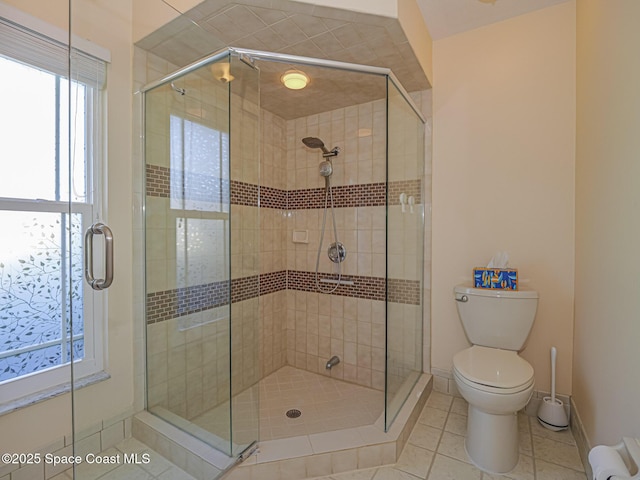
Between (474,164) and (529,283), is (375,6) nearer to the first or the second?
(474,164)

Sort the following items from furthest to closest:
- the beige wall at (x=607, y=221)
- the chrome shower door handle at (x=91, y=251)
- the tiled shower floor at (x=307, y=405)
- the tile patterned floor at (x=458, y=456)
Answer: the tiled shower floor at (x=307, y=405) < the tile patterned floor at (x=458, y=456) < the chrome shower door handle at (x=91, y=251) < the beige wall at (x=607, y=221)

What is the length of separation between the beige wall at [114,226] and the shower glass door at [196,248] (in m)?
0.10

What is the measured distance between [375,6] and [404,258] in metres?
1.37

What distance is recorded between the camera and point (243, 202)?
1808mm

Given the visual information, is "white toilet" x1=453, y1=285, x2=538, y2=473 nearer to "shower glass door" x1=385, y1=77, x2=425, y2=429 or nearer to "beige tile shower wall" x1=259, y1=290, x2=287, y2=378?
"shower glass door" x1=385, y1=77, x2=425, y2=429

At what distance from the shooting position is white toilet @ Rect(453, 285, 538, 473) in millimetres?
1447

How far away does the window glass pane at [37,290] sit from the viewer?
1.33m

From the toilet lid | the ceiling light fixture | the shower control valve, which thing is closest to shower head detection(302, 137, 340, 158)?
the ceiling light fixture

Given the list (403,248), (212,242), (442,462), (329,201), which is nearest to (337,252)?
(329,201)

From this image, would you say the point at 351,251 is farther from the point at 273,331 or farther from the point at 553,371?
the point at 553,371

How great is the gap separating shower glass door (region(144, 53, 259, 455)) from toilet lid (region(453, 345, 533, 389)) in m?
1.11

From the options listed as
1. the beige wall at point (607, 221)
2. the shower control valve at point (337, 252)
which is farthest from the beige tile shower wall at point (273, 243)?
the beige wall at point (607, 221)

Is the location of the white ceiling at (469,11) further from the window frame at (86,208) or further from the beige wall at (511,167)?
the window frame at (86,208)

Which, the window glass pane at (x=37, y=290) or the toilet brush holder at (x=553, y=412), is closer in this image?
the window glass pane at (x=37, y=290)
